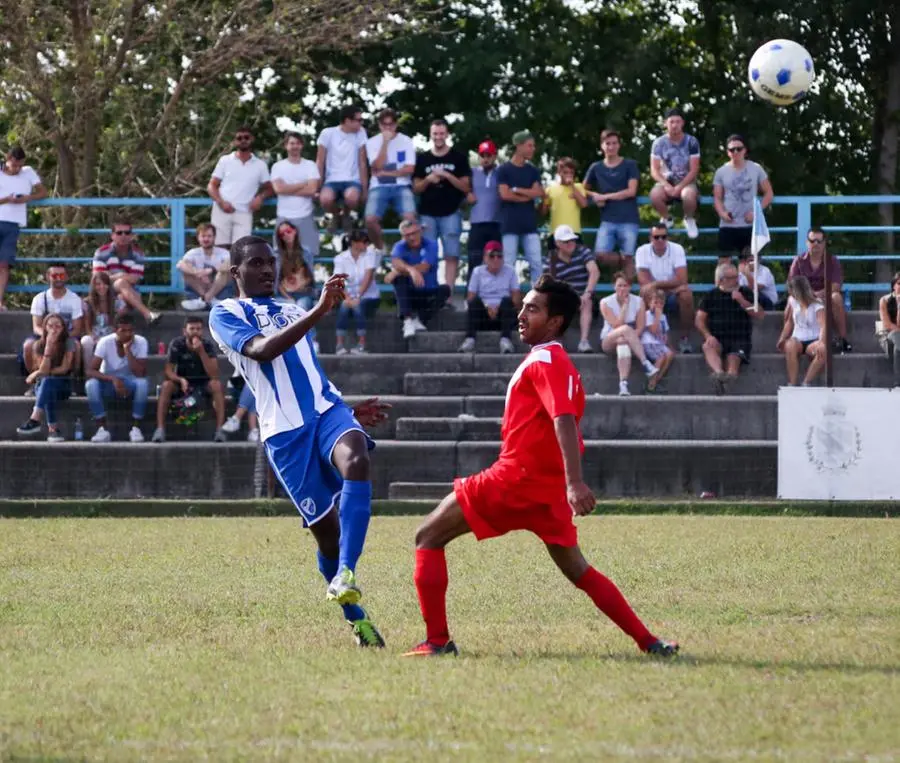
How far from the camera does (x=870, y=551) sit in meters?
12.0

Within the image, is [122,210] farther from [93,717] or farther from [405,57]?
[93,717]

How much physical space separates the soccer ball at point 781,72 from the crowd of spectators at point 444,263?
1.10 metres

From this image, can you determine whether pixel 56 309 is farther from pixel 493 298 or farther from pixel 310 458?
pixel 310 458

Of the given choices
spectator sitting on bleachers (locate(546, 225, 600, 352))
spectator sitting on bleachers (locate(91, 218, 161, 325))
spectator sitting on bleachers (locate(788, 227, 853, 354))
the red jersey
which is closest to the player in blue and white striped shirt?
the red jersey

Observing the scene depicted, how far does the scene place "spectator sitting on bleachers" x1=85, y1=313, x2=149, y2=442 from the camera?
19.0 m

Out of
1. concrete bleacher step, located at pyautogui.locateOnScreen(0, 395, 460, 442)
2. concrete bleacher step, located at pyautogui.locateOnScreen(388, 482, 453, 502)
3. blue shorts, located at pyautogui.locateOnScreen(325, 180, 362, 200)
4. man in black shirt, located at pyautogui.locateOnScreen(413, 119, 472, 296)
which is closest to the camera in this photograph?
concrete bleacher step, located at pyautogui.locateOnScreen(388, 482, 453, 502)

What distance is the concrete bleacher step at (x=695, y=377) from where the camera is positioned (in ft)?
63.0

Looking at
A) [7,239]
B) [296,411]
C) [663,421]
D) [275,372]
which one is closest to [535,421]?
[296,411]

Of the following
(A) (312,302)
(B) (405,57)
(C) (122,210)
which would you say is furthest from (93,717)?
(B) (405,57)

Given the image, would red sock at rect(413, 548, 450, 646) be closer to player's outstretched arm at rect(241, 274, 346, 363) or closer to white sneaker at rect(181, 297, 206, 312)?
player's outstretched arm at rect(241, 274, 346, 363)

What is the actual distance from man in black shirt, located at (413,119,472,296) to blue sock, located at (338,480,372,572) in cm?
1246

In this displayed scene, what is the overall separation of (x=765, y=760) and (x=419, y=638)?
3.02 m

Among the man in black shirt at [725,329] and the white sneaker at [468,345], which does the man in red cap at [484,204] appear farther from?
the man in black shirt at [725,329]

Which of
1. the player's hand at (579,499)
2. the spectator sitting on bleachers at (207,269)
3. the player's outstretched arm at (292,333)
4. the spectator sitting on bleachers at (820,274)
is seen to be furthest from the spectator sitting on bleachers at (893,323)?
the player's hand at (579,499)
